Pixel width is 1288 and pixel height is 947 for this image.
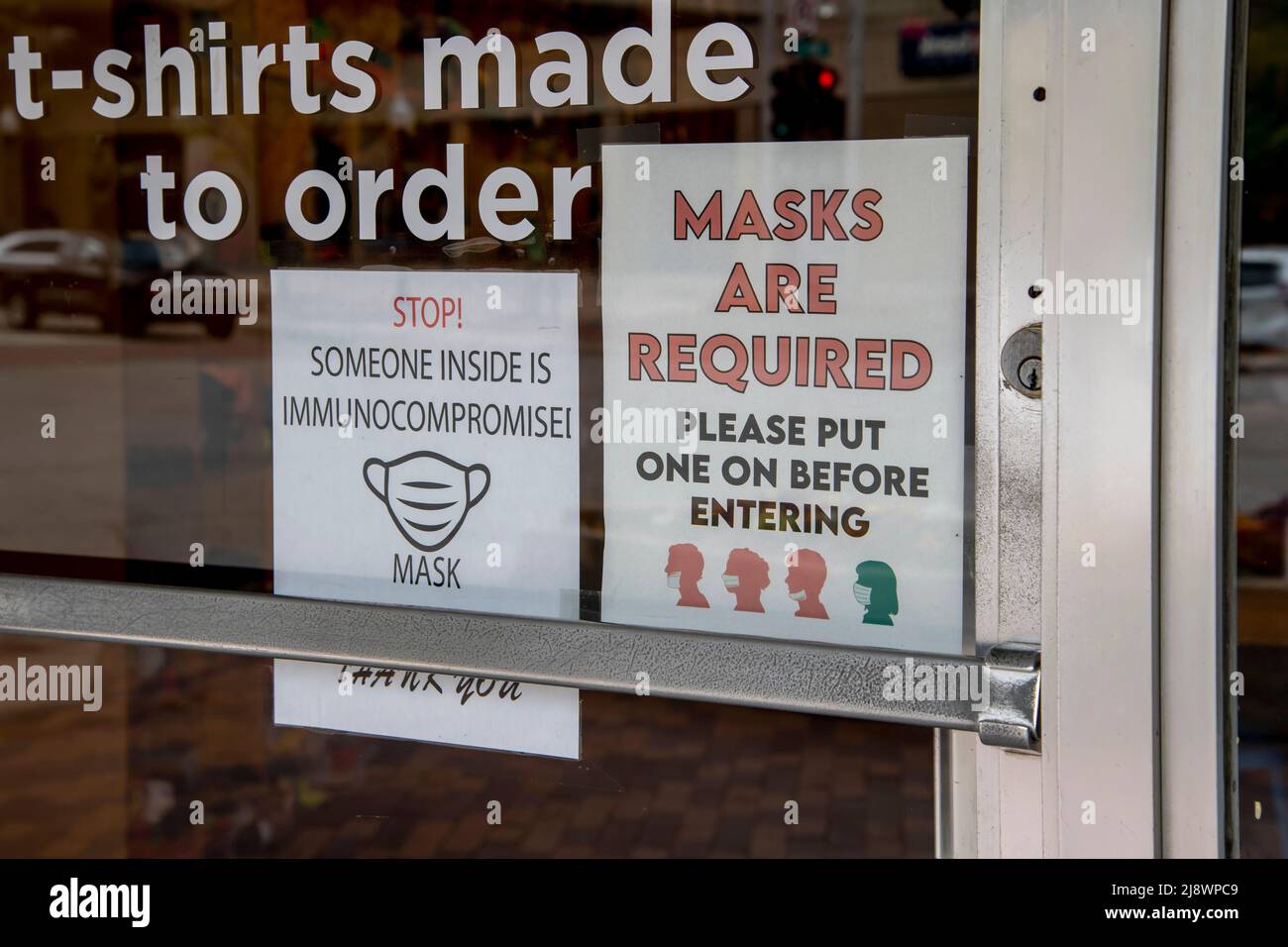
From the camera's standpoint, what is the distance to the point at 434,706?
230cm

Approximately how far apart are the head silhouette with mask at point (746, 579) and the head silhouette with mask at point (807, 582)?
0.15 ft

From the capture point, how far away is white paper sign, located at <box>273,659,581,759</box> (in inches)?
88.4

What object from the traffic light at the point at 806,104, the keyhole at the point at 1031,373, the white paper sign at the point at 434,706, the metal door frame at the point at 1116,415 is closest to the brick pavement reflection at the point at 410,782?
the white paper sign at the point at 434,706

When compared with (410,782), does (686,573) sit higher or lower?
higher

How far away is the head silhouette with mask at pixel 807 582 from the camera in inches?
79.3

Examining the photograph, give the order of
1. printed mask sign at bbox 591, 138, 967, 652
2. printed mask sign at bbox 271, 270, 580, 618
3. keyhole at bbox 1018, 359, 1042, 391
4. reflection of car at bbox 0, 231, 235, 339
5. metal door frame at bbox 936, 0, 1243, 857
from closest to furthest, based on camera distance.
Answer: metal door frame at bbox 936, 0, 1243, 857, keyhole at bbox 1018, 359, 1042, 391, printed mask sign at bbox 591, 138, 967, 652, printed mask sign at bbox 271, 270, 580, 618, reflection of car at bbox 0, 231, 235, 339

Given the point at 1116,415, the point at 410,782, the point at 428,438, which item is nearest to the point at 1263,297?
the point at 1116,415

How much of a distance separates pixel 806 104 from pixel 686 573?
744 millimetres

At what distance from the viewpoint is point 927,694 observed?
1.83 meters

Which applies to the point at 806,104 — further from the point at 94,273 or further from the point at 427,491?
the point at 94,273

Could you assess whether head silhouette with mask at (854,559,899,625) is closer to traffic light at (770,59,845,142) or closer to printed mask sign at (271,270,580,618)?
printed mask sign at (271,270,580,618)

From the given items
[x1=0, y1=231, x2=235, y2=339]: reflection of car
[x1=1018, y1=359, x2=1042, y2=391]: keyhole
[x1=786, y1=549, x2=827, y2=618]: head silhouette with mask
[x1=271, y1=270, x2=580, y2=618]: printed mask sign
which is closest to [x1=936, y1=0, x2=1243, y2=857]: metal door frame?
[x1=1018, y1=359, x2=1042, y2=391]: keyhole

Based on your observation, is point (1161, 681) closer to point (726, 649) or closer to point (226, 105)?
point (726, 649)
